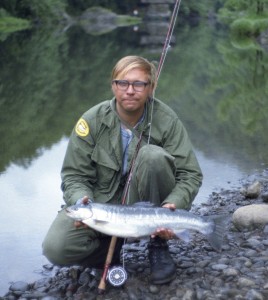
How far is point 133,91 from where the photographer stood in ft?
16.6

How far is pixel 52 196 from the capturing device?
8.59 m

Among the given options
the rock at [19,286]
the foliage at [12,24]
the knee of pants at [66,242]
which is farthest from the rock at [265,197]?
the foliage at [12,24]

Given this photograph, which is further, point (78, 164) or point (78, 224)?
point (78, 164)

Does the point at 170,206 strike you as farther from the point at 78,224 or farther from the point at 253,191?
the point at 253,191

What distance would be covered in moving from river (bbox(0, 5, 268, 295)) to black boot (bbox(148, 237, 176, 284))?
58.6 inches

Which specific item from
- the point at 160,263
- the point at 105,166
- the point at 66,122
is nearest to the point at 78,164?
the point at 105,166

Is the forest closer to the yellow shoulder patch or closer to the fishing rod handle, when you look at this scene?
the yellow shoulder patch

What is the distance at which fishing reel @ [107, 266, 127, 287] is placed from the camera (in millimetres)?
5059

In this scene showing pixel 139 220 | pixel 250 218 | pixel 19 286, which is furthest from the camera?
pixel 250 218

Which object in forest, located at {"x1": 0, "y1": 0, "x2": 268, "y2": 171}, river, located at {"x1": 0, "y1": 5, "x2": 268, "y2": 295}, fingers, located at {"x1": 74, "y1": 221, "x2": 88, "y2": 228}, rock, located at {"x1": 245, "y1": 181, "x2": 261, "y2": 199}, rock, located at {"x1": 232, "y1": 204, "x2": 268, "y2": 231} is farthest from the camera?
forest, located at {"x1": 0, "y1": 0, "x2": 268, "y2": 171}

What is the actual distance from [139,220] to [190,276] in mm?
903

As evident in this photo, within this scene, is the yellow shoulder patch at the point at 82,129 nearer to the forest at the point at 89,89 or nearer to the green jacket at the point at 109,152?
the green jacket at the point at 109,152

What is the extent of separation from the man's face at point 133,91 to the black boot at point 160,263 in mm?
1200

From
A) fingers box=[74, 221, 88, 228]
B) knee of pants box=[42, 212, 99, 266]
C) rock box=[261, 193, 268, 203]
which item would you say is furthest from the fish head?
rock box=[261, 193, 268, 203]
